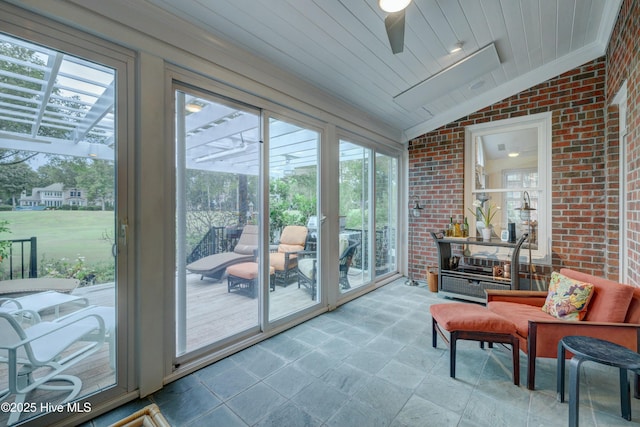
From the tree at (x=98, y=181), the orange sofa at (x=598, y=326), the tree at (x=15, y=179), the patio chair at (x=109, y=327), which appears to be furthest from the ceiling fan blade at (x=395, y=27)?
the patio chair at (x=109, y=327)

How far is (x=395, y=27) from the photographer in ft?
5.64

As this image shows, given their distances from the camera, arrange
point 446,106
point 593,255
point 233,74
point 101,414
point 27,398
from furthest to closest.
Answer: point 446,106 < point 593,255 < point 233,74 < point 101,414 < point 27,398

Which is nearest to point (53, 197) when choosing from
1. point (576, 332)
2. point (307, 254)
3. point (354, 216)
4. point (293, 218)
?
point (293, 218)

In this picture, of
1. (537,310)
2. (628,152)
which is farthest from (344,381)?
(628,152)

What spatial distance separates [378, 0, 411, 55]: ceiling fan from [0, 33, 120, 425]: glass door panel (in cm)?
175

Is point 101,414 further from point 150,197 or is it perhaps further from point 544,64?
point 544,64

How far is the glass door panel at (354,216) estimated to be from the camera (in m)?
3.76

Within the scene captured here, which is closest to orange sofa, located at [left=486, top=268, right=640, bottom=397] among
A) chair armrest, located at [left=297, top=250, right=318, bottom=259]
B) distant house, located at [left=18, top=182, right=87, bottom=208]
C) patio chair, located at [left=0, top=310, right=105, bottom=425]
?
chair armrest, located at [left=297, top=250, right=318, bottom=259]

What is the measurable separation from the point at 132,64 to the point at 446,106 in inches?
152

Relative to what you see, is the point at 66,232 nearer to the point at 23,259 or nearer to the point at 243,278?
the point at 23,259

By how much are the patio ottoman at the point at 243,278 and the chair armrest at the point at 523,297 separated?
225cm

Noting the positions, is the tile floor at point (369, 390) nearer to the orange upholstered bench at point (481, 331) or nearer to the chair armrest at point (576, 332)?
the orange upholstered bench at point (481, 331)

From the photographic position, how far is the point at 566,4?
7.95 feet

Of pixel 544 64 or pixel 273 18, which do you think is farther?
pixel 544 64
